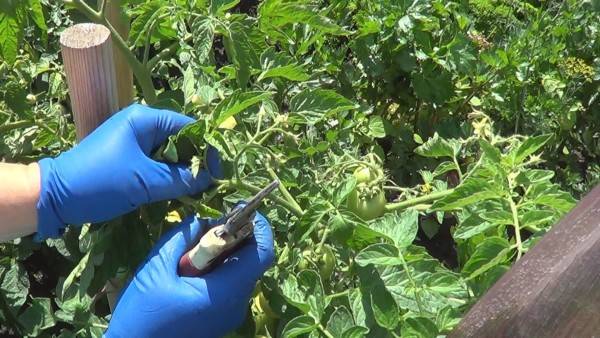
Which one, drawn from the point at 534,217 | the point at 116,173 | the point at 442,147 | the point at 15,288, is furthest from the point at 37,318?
the point at 534,217

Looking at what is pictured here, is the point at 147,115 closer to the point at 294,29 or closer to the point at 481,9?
the point at 294,29

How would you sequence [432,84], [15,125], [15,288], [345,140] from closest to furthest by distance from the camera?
[15,125]
[15,288]
[345,140]
[432,84]

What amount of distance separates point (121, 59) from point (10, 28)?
0.29 meters

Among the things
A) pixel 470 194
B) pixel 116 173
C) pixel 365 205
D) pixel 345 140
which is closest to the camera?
pixel 470 194

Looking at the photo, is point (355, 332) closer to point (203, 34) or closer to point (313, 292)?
point (313, 292)

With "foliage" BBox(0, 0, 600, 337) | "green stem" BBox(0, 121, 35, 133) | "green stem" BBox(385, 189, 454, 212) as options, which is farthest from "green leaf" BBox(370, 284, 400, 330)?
"green stem" BBox(0, 121, 35, 133)

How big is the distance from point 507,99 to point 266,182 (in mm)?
942

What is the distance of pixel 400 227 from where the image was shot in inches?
47.5

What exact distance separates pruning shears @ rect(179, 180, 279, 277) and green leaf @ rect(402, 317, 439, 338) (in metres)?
0.30

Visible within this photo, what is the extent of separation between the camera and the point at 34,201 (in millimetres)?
1312

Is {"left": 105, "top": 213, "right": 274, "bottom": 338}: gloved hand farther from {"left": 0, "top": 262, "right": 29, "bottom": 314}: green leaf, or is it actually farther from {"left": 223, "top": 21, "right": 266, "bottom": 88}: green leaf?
{"left": 0, "top": 262, "right": 29, "bottom": 314}: green leaf

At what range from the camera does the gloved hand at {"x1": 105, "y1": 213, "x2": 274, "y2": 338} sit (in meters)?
1.27

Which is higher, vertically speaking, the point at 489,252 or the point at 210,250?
the point at 489,252

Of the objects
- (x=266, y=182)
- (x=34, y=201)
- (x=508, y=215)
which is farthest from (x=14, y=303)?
(x=508, y=215)
